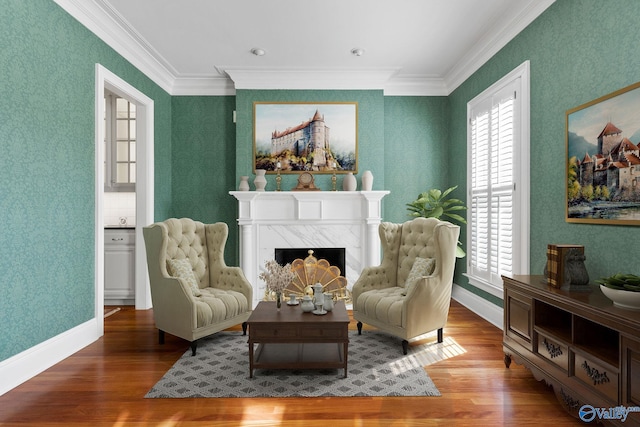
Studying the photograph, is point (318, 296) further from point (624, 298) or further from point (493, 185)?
point (493, 185)

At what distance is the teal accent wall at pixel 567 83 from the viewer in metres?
2.62

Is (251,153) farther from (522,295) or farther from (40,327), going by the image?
(522,295)

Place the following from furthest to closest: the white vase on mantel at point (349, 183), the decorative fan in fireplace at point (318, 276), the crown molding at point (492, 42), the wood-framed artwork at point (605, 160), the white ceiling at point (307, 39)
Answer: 1. the white vase on mantel at point (349, 183)
2. the decorative fan in fireplace at point (318, 276)
3. the white ceiling at point (307, 39)
4. the crown molding at point (492, 42)
5. the wood-framed artwork at point (605, 160)

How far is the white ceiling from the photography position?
381cm

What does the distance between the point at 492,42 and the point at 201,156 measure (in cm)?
407

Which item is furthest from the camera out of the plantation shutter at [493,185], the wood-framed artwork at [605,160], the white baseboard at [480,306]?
the white baseboard at [480,306]

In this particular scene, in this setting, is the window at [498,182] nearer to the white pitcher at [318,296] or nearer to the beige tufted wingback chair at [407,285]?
the beige tufted wingback chair at [407,285]

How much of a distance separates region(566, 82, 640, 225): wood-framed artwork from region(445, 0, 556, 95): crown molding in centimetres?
117

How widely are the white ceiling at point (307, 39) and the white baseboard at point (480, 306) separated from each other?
2837mm

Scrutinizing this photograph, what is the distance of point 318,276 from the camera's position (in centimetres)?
550

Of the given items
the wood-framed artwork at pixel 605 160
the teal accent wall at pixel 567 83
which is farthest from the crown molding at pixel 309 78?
the wood-framed artwork at pixel 605 160

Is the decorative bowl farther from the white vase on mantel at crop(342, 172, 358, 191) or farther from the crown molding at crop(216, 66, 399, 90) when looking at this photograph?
the crown molding at crop(216, 66, 399, 90)

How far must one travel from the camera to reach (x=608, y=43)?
276 centimetres

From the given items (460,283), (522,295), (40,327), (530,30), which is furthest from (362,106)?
(40,327)
